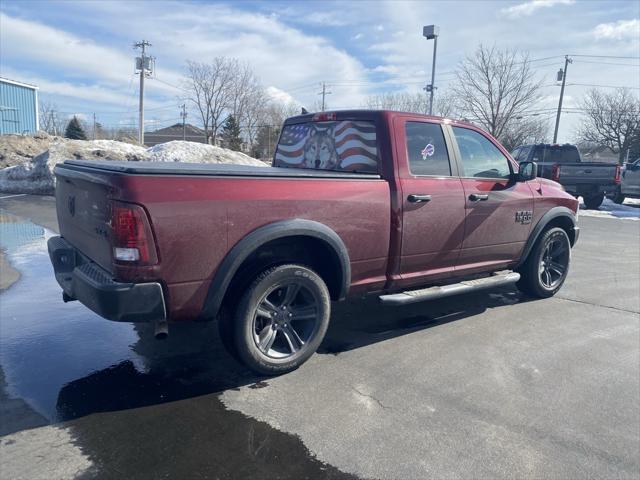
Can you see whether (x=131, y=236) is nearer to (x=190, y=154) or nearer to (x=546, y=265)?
(x=546, y=265)

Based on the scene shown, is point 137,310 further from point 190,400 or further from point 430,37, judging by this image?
point 430,37

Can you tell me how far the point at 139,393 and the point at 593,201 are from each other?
1731 cm

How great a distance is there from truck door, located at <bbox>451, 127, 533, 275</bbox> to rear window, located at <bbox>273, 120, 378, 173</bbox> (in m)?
1.00

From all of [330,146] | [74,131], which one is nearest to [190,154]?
[330,146]

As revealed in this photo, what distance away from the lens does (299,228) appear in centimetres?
342

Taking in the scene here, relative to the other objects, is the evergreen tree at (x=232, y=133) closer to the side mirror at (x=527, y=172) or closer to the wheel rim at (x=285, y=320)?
the side mirror at (x=527, y=172)

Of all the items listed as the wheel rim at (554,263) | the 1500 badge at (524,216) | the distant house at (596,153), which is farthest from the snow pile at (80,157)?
the distant house at (596,153)

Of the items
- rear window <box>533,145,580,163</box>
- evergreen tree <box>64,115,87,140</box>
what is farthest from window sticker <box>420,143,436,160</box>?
evergreen tree <box>64,115,87,140</box>

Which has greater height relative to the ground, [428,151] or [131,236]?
[428,151]

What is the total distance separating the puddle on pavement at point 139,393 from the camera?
2602 mm

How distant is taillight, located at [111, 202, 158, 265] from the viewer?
9.26 ft

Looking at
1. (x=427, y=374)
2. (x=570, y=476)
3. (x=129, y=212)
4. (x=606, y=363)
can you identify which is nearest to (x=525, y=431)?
(x=570, y=476)

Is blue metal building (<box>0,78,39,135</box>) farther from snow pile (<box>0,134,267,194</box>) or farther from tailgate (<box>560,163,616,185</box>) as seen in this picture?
tailgate (<box>560,163,616,185</box>)

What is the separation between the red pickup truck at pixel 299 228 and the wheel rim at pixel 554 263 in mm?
468
